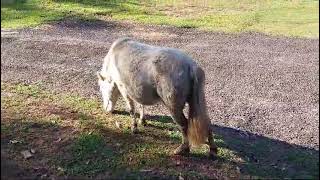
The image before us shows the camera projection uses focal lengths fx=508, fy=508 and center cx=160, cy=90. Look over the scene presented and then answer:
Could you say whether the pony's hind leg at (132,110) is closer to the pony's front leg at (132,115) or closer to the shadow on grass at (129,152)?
the pony's front leg at (132,115)

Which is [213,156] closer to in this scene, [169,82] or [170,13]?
[169,82]

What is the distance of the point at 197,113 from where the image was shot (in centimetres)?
672

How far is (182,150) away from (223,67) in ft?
16.7

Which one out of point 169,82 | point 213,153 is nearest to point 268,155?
point 213,153

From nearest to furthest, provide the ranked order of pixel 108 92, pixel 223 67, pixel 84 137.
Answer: pixel 84 137 → pixel 108 92 → pixel 223 67

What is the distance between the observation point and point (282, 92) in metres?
10.1

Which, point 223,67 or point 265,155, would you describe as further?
point 223,67

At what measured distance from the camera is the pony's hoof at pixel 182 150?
7035 mm

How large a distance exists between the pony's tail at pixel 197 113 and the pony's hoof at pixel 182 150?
0.15 metres

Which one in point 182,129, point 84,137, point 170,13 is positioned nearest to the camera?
point 182,129

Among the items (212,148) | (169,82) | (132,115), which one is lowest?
(212,148)

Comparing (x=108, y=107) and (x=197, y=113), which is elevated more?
(x=197, y=113)

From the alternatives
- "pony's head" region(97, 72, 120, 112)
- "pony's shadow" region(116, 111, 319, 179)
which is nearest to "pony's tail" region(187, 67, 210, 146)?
"pony's shadow" region(116, 111, 319, 179)

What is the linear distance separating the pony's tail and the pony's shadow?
14.0 inches
